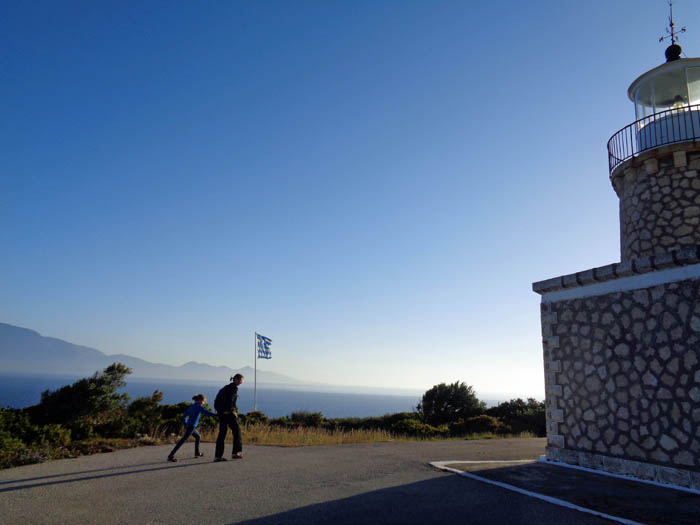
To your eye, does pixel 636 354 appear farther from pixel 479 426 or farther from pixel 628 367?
pixel 479 426

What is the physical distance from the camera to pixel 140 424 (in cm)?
1436

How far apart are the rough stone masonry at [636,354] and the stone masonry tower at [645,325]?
0.02m

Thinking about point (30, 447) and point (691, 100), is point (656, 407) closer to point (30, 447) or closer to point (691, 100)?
point (691, 100)

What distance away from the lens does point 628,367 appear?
849 cm

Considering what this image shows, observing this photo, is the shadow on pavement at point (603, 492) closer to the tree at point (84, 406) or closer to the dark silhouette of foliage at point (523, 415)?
the tree at point (84, 406)

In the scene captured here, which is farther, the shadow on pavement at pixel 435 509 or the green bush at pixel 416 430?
the green bush at pixel 416 430

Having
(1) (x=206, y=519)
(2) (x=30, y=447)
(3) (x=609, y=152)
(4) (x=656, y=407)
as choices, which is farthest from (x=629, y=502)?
(2) (x=30, y=447)

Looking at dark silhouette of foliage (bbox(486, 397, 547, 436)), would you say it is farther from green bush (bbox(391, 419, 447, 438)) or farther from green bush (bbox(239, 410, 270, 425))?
green bush (bbox(239, 410, 270, 425))

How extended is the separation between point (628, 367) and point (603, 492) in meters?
2.47

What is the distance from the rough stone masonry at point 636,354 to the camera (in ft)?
24.8

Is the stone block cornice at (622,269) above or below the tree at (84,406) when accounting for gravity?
above

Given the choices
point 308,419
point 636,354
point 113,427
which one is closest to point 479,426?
point 308,419

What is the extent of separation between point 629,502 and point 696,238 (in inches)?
300

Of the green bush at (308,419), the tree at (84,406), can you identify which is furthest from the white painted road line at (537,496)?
the green bush at (308,419)
